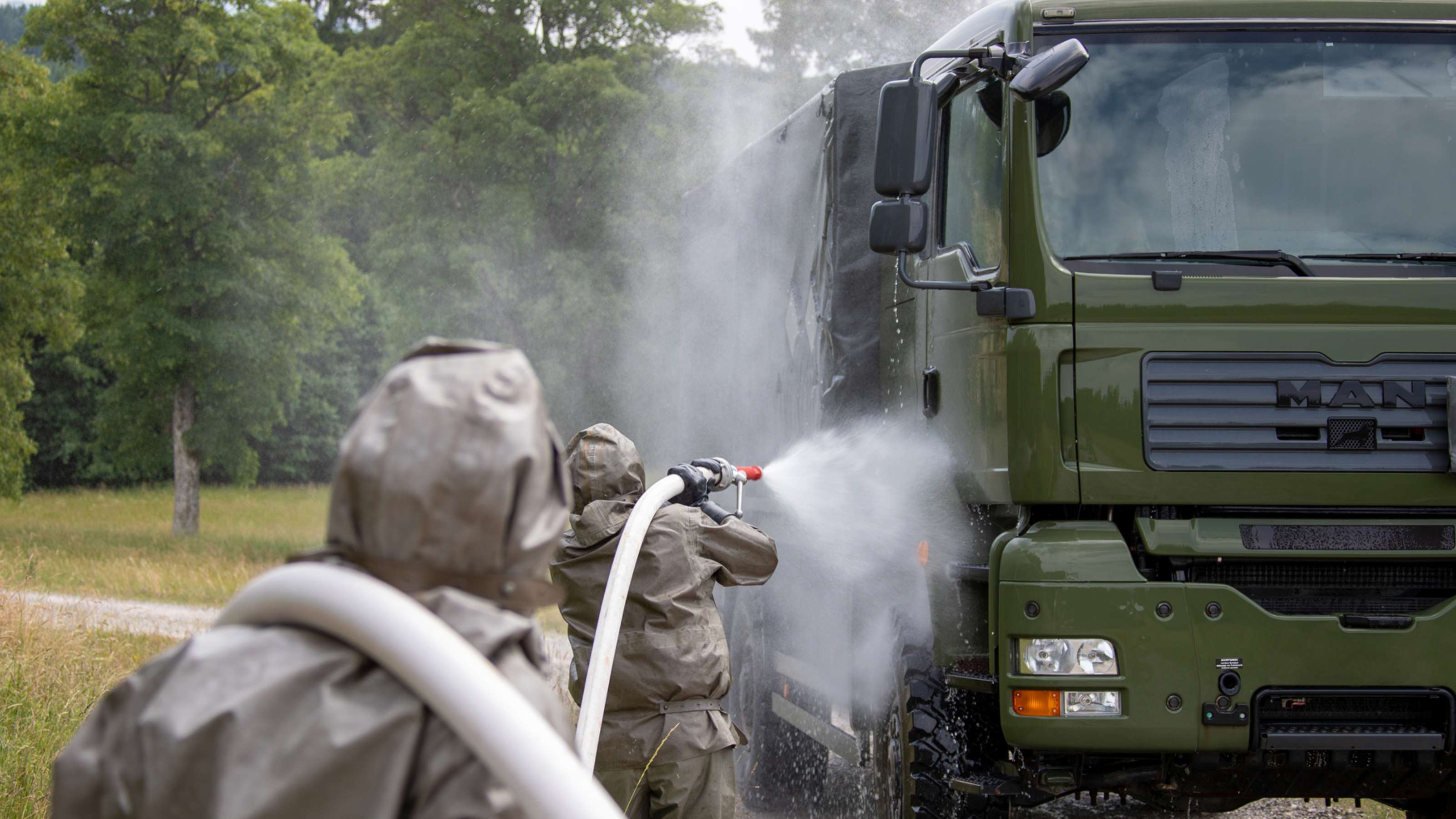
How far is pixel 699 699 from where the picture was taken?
4.40 metres

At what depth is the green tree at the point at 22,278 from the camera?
800 inches

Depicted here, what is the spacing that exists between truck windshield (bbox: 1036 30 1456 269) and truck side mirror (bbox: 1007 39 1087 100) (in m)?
0.22

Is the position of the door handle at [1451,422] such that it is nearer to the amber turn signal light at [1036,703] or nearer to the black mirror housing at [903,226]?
the amber turn signal light at [1036,703]

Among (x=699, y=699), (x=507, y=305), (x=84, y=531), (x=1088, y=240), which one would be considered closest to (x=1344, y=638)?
(x=1088, y=240)

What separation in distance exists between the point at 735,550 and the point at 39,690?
4394 millimetres

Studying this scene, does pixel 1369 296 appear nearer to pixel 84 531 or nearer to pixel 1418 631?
pixel 1418 631

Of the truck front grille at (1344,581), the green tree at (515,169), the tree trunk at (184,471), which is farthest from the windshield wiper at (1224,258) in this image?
the tree trunk at (184,471)

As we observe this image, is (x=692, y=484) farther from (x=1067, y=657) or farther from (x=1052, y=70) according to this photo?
(x=1052, y=70)

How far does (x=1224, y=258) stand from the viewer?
4766mm

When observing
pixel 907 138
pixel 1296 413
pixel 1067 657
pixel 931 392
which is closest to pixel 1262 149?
pixel 1296 413

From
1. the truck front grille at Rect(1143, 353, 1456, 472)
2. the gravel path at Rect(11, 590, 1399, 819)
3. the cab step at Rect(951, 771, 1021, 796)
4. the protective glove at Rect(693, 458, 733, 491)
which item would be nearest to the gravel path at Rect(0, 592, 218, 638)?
the gravel path at Rect(11, 590, 1399, 819)

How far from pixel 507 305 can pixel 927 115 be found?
20.4 m

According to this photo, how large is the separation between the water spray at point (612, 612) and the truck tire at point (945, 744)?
1.29 metres

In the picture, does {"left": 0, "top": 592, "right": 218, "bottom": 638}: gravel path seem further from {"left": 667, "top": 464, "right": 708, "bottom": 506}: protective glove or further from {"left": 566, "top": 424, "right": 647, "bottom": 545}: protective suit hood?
{"left": 667, "top": 464, "right": 708, "bottom": 506}: protective glove
